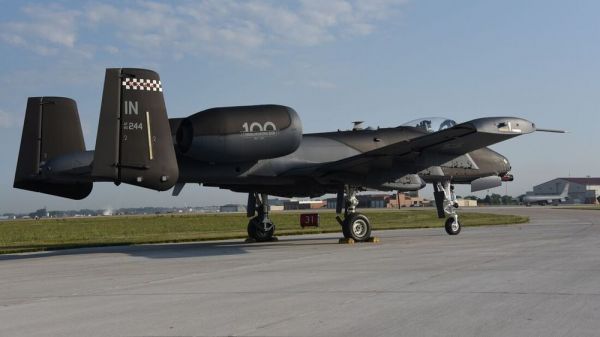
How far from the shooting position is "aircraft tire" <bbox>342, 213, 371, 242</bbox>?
21.2 m

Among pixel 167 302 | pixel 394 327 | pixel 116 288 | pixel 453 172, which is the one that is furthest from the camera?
pixel 453 172

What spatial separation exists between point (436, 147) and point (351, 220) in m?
3.70

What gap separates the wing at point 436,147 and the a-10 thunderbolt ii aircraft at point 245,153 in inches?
1.4

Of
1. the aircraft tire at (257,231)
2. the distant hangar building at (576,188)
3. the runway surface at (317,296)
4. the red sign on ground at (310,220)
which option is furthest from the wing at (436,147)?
the distant hangar building at (576,188)

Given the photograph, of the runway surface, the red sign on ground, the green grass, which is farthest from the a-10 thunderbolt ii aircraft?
the green grass

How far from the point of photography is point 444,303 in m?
8.39

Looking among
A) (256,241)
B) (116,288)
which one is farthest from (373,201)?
(116,288)

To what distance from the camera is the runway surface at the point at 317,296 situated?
281 inches

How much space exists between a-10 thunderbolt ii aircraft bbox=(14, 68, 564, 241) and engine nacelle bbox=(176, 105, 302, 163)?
3 centimetres

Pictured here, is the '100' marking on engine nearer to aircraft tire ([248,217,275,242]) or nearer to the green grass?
aircraft tire ([248,217,275,242])

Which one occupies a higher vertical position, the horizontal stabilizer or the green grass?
the horizontal stabilizer

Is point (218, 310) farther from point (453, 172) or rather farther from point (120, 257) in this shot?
point (453, 172)

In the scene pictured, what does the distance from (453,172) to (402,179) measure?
2903 millimetres

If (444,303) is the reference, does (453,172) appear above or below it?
above
